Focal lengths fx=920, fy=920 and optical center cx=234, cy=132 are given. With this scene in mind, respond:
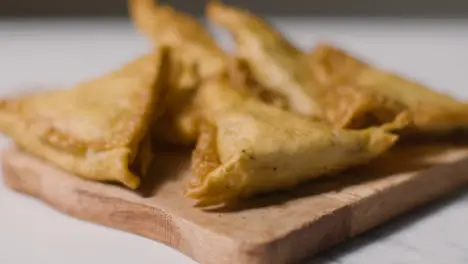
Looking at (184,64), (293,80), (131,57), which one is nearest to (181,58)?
(184,64)

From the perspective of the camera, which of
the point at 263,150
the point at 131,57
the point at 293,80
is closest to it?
the point at 263,150

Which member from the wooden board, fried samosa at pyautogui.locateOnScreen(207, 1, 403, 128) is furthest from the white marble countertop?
fried samosa at pyautogui.locateOnScreen(207, 1, 403, 128)

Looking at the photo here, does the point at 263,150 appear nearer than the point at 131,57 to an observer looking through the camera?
Yes

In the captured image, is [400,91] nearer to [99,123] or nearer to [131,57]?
[99,123]

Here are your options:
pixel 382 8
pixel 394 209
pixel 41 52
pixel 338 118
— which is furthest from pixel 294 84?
pixel 382 8

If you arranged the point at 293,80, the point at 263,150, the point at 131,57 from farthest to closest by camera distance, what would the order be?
the point at 131,57 → the point at 293,80 → the point at 263,150

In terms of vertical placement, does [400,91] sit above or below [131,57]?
above

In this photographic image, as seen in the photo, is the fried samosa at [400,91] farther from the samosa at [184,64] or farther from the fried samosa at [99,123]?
the fried samosa at [99,123]
